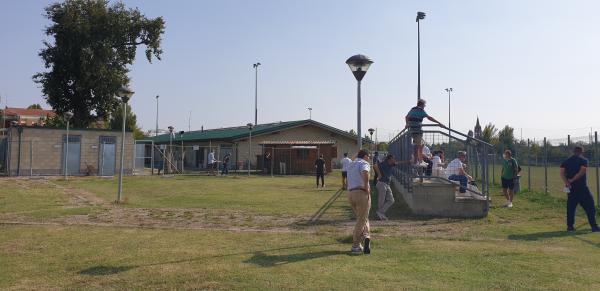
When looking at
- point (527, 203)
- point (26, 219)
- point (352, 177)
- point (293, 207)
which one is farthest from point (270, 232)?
point (527, 203)

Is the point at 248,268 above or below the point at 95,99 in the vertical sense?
below

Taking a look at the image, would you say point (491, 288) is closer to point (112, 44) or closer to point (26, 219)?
point (26, 219)

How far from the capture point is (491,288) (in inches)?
224

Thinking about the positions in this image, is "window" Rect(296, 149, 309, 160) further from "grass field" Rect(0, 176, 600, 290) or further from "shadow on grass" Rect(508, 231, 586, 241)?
"shadow on grass" Rect(508, 231, 586, 241)

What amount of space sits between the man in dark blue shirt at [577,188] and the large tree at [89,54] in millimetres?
36819

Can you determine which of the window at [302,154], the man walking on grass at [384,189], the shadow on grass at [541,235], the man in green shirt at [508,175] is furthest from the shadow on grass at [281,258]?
the window at [302,154]

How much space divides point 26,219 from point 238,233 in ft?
17.0

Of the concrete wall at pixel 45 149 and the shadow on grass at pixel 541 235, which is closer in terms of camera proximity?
the shadow on grass at pixel 541 235

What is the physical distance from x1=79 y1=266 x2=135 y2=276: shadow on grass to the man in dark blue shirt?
27.1ft

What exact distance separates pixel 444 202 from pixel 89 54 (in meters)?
35.1

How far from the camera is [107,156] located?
1222 inches

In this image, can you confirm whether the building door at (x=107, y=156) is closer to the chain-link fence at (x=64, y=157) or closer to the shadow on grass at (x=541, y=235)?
the chain-link fence at (x=64, y=157)

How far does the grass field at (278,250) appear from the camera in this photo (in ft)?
19.7

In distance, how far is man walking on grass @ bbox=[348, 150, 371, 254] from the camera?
7.65 metres
